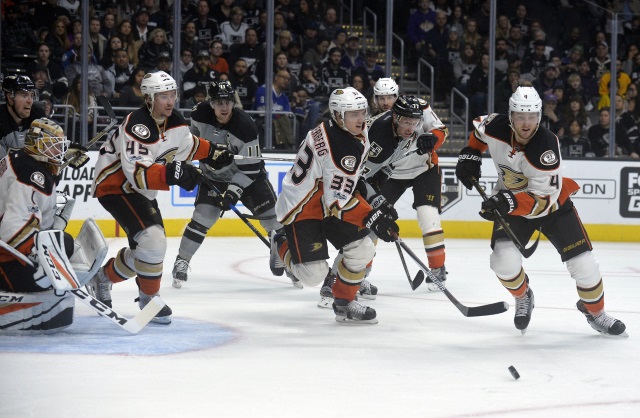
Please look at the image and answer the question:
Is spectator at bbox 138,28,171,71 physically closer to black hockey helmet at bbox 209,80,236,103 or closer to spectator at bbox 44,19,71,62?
spectator at bbox 44,19,71,62

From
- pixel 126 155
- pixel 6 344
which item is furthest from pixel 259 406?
pixel 126 155

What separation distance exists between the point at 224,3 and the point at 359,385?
6541 millimetres

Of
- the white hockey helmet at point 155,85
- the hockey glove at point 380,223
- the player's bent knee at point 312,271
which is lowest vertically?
the player's bent knee at point 312,271

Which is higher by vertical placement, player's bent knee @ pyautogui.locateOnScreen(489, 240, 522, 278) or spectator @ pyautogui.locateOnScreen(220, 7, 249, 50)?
spectator @ pyautogui.locateOnScreen(220, 7, 249, 50)

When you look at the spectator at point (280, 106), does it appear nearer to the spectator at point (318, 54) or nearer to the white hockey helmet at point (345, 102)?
the spectator at point (318, 54)

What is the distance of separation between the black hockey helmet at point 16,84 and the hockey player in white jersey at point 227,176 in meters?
0.90

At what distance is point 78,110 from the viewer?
7.79 m

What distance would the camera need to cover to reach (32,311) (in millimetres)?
4062

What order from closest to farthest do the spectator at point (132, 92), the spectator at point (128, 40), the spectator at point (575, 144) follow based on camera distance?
the spectator at point (132, 92), the spectator at point (128, 40), the spectator at point (575, 144)

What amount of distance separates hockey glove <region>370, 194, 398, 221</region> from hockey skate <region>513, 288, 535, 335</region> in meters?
0.65

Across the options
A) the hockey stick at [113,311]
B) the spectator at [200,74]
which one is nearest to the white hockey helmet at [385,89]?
the hockey stick at [113,311]

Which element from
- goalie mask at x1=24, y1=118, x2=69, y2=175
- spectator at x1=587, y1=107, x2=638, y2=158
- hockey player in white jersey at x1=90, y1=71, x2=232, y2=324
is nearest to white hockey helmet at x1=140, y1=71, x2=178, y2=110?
hockey player in white jersey at x1=90, y1=71, x2=232, y2=324

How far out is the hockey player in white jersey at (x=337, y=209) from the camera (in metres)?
4.32

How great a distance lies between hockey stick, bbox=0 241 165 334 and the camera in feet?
13.1
